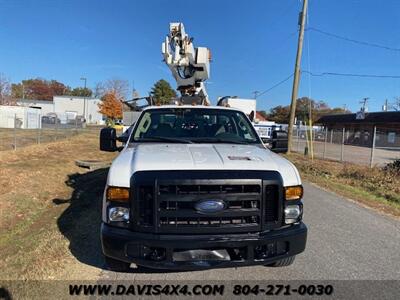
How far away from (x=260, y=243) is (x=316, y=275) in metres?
1.20

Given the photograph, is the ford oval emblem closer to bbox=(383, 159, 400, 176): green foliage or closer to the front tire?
the front tire

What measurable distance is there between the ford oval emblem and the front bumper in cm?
23

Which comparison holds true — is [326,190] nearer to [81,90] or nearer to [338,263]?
[338,263]

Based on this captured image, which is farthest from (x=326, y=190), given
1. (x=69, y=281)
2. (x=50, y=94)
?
(x=50, y=94)

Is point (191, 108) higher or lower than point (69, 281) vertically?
higher

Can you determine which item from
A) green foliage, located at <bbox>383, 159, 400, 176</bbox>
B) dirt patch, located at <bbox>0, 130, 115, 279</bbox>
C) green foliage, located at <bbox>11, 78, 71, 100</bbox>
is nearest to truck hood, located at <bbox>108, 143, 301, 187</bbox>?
dirt patch, located at <bbox>0, 130, 115, 279</bbox>

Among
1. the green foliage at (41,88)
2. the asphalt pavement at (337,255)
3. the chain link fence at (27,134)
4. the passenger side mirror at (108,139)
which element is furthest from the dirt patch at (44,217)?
the green foliage at (41,88)

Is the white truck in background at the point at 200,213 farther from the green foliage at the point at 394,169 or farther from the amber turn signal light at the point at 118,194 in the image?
the green foliage at the point at 394,169

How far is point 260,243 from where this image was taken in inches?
148

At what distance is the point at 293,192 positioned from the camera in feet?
13.2

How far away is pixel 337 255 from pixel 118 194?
305 centimetres

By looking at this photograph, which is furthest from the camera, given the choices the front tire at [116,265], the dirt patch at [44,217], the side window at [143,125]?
the side window at [143,125]

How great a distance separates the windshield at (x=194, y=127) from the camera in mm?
5371

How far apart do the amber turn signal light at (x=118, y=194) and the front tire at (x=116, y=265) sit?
2.19ft
